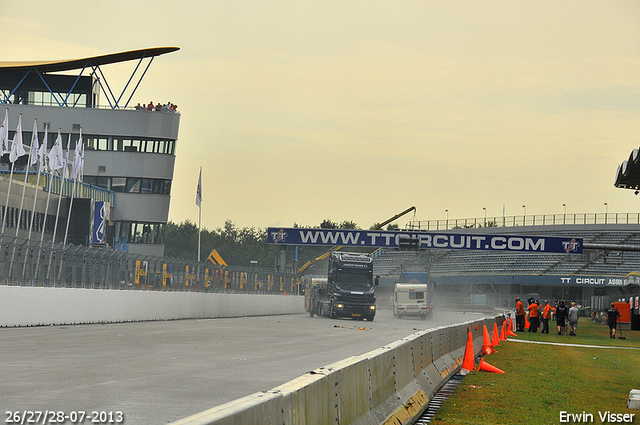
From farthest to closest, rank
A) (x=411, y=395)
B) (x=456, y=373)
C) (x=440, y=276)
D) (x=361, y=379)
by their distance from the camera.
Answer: (x=440, y=276)
(x=456, y=373)
(x=411, y=395)
(x=361, y=379)

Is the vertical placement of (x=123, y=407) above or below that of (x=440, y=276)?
below

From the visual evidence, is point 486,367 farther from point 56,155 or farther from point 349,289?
point 56,155

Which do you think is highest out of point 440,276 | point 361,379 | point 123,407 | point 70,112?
point 70,112

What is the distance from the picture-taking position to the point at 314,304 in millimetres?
50094

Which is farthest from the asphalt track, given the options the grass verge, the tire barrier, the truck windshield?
the truck windshield

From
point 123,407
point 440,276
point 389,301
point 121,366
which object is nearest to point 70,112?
point 389,301

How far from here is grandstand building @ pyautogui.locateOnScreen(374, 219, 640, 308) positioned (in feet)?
293

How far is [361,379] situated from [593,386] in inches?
375

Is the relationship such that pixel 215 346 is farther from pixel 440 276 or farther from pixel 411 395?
pixel 440 276

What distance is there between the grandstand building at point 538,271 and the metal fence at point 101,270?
42.7 m

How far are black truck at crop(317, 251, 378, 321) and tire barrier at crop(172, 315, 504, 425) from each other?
97.6 feet

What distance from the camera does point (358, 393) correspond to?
812cm

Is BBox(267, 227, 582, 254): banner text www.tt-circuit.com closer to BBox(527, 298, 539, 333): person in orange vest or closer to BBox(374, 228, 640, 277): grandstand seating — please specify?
BBox(374, 228, 640, 277): grandstand seating

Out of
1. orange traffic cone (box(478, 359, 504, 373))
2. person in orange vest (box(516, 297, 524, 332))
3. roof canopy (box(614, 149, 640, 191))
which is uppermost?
roof canopy (box(614, 149, 640, 191))
